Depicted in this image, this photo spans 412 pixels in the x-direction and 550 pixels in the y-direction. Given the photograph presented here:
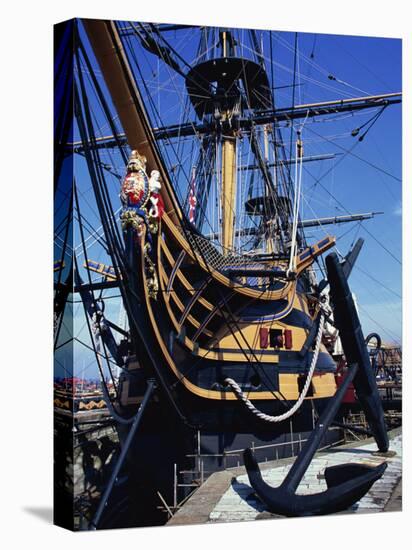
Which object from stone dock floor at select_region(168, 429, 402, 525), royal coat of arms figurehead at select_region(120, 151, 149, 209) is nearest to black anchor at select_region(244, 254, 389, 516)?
stone dock floor at select_region(168, 429, 402, 525)

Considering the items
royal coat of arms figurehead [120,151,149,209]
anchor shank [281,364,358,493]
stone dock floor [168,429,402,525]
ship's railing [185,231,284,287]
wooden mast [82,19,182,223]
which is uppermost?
wooden mast [82,19,182,223]

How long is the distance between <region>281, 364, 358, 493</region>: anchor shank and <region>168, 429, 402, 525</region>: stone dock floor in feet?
1.67

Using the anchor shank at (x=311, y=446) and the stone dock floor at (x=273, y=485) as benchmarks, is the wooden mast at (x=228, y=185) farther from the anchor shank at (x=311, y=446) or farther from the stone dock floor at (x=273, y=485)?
the stone dock floor at (x=273, y=485)

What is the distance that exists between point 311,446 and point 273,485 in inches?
30.6

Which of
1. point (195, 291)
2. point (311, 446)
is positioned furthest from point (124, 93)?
point (311, 446)

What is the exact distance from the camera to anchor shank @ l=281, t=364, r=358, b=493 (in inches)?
394

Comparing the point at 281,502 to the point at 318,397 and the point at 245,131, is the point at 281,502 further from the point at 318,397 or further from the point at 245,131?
the point at 245,131

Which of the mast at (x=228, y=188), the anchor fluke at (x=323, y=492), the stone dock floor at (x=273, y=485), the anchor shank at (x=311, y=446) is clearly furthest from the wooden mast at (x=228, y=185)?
the anchor fluke at (x=323, y=492)

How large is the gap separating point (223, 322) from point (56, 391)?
147 inches

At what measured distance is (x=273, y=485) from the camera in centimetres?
1064

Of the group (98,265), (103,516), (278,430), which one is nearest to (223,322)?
(278,430)

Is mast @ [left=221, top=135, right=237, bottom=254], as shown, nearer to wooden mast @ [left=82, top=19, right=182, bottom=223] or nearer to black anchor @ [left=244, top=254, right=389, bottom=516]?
wooden mast @ [left=82, top=19, right=182, bottom=223]

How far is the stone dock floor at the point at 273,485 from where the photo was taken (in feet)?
32.1

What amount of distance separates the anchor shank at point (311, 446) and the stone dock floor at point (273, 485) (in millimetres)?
508
